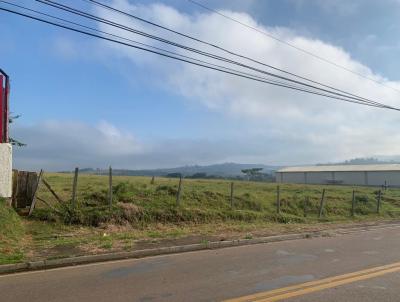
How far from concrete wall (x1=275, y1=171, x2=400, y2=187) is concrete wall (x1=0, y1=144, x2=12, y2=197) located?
83.8 meters

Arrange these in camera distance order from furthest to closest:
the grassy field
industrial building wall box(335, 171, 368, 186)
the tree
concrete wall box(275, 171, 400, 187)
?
the tree < industrial building wall box(335, 171, 368, 186) < concrete wall box(275, 171, 400, 187) < the grassy field

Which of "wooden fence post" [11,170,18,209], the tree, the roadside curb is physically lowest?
the roadside curb

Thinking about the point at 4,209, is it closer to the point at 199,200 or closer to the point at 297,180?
the point at 199,200

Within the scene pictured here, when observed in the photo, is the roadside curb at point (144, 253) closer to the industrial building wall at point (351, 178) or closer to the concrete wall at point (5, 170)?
the concrete wall at point (5, 170)

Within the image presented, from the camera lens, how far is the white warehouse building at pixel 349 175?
8994 cm

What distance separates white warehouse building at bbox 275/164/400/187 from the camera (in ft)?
295

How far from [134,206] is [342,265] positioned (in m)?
8.98

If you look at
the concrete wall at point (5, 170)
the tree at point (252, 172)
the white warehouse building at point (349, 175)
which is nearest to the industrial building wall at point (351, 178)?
the white warehouse building at point (349, 175)

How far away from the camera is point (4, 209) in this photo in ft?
47.6

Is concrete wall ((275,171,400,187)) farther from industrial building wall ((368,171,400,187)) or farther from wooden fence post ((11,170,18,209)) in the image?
wooden fence post ((11,170,18,209))

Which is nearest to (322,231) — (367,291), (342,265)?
(342,265)

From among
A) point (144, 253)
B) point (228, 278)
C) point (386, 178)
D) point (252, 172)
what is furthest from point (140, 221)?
point (252, 172)

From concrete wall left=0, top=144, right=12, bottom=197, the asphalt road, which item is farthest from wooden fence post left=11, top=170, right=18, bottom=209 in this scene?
the asphalt road

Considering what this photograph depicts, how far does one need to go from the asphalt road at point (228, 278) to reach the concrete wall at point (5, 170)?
6451 mm
